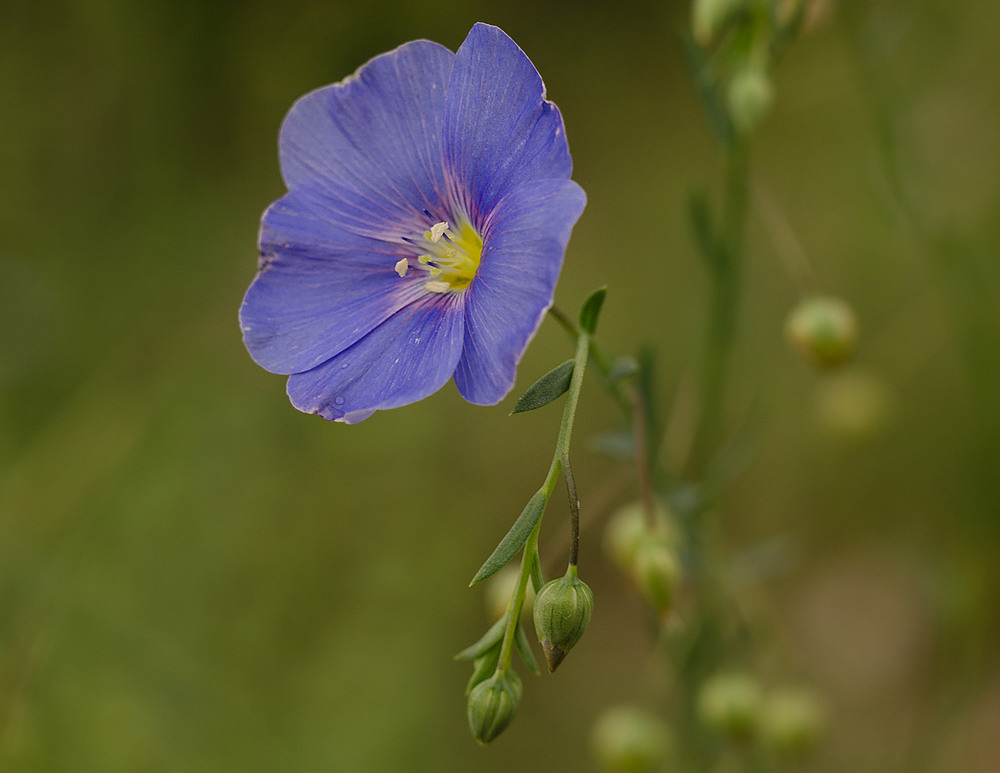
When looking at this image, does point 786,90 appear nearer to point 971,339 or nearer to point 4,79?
point 971,339

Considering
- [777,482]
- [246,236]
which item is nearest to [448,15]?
[246,236]

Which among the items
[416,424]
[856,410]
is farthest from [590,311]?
[416,424]

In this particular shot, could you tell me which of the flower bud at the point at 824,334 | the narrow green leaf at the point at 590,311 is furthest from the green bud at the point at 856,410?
the narrow green leaf at the point at 590,311

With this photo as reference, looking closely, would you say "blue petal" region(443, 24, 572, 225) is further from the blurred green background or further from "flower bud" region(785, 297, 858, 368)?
the blurred green background

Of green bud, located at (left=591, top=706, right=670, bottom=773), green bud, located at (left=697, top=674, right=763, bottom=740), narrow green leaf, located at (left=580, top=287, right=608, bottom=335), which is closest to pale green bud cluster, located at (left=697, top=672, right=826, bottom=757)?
green bud, located at (left=697, top=674, right=763, bottom=740)

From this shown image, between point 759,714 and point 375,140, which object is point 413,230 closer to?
point 375,140
